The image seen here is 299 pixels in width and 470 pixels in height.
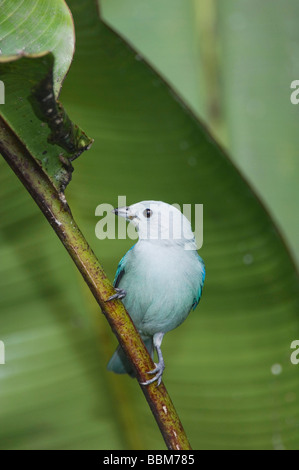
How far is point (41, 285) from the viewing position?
1.61 metres

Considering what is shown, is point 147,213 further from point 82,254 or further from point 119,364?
point 119,364

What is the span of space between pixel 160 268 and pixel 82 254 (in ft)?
1.12

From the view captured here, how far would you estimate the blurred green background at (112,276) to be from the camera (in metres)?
1.35

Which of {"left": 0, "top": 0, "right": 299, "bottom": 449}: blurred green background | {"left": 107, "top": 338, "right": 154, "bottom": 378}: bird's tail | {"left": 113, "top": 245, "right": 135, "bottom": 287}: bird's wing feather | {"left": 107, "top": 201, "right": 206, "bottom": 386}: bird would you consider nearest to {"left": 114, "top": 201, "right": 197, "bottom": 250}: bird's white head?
{"left": 107, "top": 201, "right": 206, "bottom": 386}: bird

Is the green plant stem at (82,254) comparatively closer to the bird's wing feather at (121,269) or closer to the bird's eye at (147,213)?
the bird's eye at (147,213)

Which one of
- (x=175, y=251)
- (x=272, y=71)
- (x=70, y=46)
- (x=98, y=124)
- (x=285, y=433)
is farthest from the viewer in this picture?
(x=272, y=71)

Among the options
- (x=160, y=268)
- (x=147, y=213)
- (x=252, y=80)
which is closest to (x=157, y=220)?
(x=147, y=213)

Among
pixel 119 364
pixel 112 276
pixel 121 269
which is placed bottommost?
pixel 119 364

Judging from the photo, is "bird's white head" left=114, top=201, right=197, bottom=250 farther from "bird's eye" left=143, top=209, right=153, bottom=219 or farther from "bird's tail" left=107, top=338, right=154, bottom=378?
"bird's tail" left=107, top=338, right=154, bottom=378

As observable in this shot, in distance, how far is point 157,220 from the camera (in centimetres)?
107

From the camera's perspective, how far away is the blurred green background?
135 centimetres
